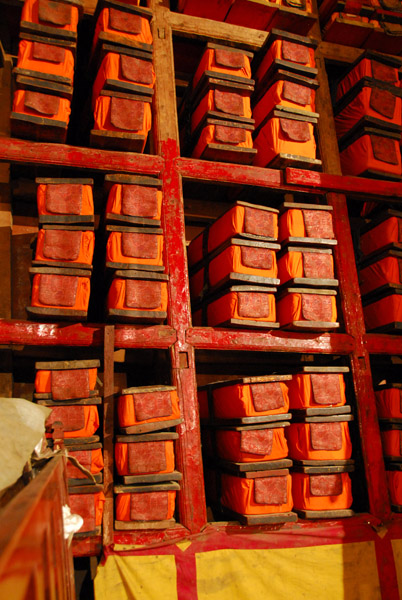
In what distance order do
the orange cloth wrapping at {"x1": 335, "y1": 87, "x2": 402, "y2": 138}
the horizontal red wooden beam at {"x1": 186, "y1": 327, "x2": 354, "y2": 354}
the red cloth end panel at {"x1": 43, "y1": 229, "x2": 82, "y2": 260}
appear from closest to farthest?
the red cloth end panel at {"x1": 43, "y1": 229, "x2": 82, "y2": 260} → the horizontal red wooden beam at {"x1": 186, "y1": 327, "x2": 354, "y2": 354} → the orange cloth wrapping at {"x1": 335, "y1": 87, "x2": 402, "y2": 138}

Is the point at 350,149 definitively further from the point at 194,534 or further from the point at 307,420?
the point at 194,534

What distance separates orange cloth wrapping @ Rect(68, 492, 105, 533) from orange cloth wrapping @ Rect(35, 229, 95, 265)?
6.78ft

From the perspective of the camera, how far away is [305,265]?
5109 millimetres

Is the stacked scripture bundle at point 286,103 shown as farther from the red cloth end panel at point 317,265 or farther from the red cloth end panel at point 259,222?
the red cloth end panel at point 317,265

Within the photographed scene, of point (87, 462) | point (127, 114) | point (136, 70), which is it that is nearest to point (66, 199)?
point (127, 114)

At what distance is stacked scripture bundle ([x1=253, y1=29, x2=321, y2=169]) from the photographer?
18.1 ft

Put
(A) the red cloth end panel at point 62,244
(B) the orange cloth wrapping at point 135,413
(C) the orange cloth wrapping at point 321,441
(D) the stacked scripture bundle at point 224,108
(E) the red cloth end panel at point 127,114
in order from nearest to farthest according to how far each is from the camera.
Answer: (B) the orange cloth wrapping at point 135,413, (A) the red cloth end panel at point 62,244, (C) the orange cloth wrapping at point 321,441, (E) the red cloth end panel at point 127,114, (D) the stacked scripture bundle at point 224,108

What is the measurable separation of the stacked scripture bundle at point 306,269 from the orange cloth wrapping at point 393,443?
1.31 metres

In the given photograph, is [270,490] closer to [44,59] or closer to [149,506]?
[149,506]

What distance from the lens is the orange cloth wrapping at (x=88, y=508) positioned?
12.8 ft

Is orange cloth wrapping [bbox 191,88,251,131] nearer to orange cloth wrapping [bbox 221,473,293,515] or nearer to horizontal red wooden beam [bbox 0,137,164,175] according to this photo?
horizontal red wooden beam [bbox 0,137,164,175]

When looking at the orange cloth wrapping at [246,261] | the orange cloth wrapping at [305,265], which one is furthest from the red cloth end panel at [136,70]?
A: the orange cloth wrapping at [305,265]

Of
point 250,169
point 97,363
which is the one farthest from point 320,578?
point 250,169

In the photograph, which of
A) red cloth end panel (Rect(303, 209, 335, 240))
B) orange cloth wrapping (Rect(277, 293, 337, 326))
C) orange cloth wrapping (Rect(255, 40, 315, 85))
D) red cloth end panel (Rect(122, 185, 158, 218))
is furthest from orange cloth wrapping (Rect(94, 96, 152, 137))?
orange cloth wrapping (Rect(277, 293, 337, 326))
